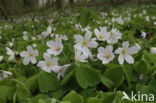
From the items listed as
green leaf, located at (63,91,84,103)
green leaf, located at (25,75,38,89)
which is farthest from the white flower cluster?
green leaf, located at (63,91,84,103)

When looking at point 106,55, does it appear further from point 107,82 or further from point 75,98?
point 75,98

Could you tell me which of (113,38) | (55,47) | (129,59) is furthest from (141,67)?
(55,47)

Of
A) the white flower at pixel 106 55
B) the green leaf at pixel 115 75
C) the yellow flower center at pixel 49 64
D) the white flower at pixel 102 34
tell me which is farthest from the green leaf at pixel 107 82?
the white flower at pixel 102 34

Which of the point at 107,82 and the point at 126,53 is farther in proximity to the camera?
the point at 126,53

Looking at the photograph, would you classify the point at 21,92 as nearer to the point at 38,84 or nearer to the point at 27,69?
the point at 38,84

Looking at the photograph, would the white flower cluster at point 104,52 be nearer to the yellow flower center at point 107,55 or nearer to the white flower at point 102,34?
the yellow flower center at point 107,55

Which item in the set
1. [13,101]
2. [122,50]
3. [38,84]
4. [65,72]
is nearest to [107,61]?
[122,50]
